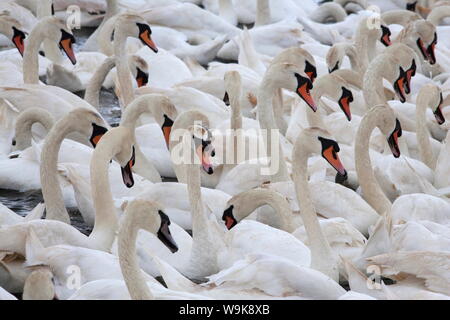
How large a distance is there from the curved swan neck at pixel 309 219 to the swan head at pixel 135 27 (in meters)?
2.64

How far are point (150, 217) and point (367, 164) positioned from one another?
245 cm

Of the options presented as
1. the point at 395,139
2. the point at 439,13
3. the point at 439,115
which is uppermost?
the point at 395,139

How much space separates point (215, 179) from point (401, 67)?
1.88 metres

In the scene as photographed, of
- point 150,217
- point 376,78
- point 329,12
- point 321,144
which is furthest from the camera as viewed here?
point 329,12

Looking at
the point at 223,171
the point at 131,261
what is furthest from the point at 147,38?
the point at 131,261

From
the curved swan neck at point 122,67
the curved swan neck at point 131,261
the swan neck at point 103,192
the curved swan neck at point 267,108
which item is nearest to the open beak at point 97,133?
the swan neck at point 103,192

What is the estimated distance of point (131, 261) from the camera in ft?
21.6

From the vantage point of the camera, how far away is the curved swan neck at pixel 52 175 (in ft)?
27.0

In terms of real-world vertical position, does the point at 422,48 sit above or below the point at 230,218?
below

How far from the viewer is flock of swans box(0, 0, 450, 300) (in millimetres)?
7043

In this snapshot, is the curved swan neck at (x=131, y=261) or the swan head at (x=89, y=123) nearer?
the curved swan neck at (x=131, y=261)

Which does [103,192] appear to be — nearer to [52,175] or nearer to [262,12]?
[52,175]

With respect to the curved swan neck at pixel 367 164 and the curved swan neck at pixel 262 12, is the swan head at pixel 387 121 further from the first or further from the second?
the curved swan neck at pixel 262 12

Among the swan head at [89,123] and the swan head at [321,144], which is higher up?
the swan head at [321,144]
